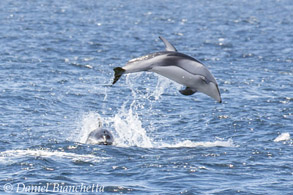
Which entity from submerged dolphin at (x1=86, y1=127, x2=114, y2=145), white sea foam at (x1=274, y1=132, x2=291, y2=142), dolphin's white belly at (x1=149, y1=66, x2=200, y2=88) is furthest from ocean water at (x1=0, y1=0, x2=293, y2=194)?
dolphin's white belly at (x1=149, y1=66, x2=200, y2=88)

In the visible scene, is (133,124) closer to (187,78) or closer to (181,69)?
(187,78)

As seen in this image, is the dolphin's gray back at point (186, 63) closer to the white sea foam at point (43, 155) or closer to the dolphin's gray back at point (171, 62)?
the dolphin's gray back at point (171, 62)

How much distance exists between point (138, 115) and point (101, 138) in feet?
26.4

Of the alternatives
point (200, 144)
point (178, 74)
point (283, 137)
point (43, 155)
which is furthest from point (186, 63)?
point (283, 137)

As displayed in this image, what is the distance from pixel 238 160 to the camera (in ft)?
74.9

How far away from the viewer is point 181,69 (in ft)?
62.1

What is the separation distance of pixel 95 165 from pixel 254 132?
8.98 meters

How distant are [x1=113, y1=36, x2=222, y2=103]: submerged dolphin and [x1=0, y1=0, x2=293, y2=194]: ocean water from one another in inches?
110

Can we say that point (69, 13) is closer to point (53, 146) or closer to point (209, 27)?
point (209, 27)

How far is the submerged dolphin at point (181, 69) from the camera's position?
60.6 ft

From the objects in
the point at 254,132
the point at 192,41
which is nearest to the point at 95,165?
the point at 254,132

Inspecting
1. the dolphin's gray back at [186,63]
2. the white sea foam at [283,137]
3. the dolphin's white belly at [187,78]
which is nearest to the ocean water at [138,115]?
the white sea foam at [283,137]

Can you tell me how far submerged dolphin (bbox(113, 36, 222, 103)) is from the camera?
727 inches

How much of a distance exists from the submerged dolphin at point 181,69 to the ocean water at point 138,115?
2784 millimetres
